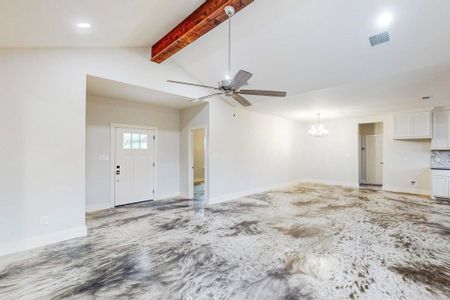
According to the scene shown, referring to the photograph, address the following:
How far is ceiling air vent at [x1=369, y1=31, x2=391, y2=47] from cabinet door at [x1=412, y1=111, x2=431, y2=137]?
15.1ft

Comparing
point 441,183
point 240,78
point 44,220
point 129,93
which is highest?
point 129,93

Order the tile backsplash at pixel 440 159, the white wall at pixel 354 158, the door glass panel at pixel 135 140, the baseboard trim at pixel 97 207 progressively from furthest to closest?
the white wall at pixel 354 158, the tile backsplash at pixel 440 159, the door glass panel at pixel 135 140, the baseboard trim at pixel 97 207

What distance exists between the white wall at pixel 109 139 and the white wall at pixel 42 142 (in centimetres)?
161

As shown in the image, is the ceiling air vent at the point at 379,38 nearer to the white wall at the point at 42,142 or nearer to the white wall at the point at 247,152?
the white wall at the point at 247,152

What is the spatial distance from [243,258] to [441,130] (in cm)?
737

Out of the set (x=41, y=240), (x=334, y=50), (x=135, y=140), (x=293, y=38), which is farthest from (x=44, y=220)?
(x=334, y=50)

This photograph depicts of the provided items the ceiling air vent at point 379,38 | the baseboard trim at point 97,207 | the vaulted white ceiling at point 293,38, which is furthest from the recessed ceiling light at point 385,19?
the baseboard trim at point 97,207

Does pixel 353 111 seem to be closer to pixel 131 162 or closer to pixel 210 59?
pixel 210 59

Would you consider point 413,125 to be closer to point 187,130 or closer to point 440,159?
point 440,159

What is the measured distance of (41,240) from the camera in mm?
3156

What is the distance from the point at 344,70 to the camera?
162 inches

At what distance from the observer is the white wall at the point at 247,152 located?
5.84m

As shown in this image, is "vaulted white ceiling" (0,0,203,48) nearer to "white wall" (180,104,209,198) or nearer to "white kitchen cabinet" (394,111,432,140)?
"white wall" (180,104,209,198)

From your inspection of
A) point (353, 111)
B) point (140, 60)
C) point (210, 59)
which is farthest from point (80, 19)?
point (353, 111)
